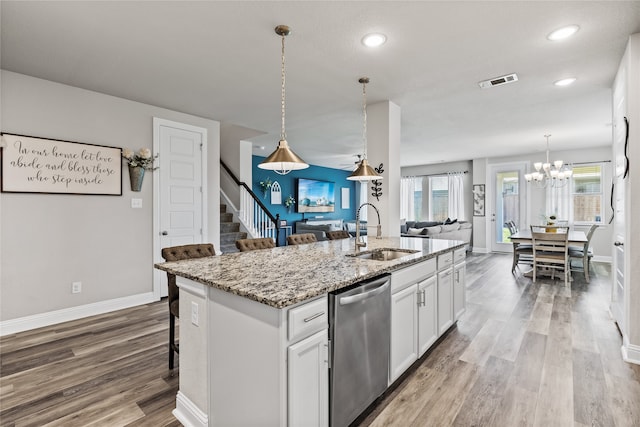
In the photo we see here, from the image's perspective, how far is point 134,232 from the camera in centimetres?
401

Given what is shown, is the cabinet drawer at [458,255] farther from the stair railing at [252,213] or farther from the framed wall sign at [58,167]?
the framed wall sign at [58,167]

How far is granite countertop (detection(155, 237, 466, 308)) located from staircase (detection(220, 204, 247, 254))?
10.7 feet

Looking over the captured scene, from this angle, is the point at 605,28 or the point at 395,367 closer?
the point at 395,367

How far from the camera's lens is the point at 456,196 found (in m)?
9.25

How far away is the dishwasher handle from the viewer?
63.2 inches

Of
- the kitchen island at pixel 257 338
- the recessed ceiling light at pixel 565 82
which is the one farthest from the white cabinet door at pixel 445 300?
the recessed ceiling light at pixel 565 82

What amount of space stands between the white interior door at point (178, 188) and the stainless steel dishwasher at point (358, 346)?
3.41 metres

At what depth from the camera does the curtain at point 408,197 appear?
10156 mm

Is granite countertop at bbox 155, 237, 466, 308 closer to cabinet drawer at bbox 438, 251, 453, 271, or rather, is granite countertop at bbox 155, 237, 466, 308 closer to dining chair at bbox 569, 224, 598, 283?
cabinet drawer at bbox 438, 251, 453, 271

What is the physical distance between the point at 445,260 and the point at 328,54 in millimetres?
2156

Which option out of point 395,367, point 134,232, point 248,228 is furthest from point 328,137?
point 395,367

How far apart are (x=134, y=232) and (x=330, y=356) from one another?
3.48 m

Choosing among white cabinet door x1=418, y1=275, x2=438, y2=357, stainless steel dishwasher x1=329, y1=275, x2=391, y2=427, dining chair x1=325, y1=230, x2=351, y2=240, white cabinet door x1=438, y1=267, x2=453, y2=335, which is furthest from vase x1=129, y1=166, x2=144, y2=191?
white cabinet door x1=438, y1=267, x2=453, y2=335

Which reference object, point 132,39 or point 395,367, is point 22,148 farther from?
point 395,367
